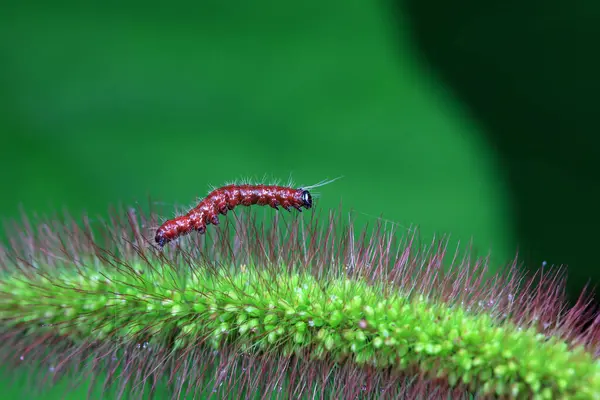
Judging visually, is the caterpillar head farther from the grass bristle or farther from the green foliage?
the green foliage

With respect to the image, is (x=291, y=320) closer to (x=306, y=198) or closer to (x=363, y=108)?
(x=306, y=198)

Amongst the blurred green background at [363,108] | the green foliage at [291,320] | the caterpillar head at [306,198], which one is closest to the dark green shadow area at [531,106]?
the blurred green background at [363,108]

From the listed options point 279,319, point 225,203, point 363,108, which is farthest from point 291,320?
point 363,108

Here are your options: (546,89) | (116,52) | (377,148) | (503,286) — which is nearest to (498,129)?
(546,89)

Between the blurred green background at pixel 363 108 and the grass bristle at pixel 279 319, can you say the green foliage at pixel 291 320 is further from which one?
the blurred green background at pixel 363 108

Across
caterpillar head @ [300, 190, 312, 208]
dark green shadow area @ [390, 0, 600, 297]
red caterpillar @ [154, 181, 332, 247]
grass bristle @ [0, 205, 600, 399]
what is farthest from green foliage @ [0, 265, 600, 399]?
dark green shadow area @ [390, 0, 600, 297]
